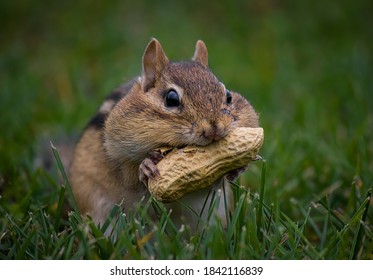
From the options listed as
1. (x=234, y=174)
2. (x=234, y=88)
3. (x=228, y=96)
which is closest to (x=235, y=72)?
(x=234, y=88)

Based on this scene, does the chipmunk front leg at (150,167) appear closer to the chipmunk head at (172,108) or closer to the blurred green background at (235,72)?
the chipmunk head at (172,108)

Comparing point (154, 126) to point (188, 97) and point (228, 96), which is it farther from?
point (228, 96)

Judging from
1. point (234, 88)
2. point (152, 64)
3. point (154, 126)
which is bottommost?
point (234, 88)

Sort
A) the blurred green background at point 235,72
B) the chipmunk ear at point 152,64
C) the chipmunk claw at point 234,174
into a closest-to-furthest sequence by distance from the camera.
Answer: the chipmunk claw at point 234,174 < the chipmunk ear at point 152,64 < the blurred green background at point 235,72

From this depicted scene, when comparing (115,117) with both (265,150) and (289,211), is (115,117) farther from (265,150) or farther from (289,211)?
(265,150)

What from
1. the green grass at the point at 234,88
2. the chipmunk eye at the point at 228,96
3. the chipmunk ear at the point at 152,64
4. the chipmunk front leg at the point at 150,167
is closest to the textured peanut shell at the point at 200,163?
the chipmunk front leg at the point at 150,167

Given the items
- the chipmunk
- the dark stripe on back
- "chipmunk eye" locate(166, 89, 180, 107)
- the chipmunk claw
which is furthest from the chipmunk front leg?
the dark stripe on back
